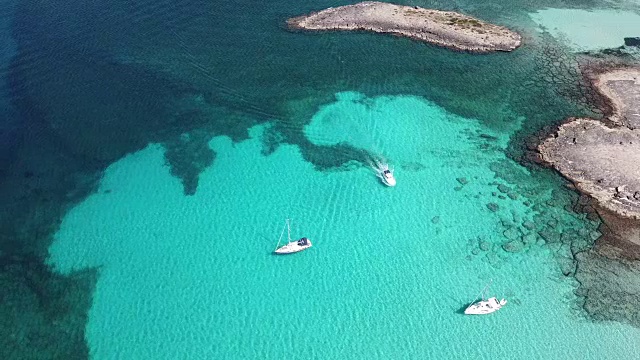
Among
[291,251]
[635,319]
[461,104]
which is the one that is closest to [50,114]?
[291,251]

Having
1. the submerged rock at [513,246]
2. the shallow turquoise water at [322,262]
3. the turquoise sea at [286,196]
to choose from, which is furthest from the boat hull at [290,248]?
the submerged rock at [513,246]

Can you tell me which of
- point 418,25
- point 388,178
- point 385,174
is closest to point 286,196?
point 385,174

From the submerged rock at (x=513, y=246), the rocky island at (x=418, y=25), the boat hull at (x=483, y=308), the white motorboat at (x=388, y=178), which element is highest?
the rocky island at (x=418, y=25)

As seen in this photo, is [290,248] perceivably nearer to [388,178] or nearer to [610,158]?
[388,178]

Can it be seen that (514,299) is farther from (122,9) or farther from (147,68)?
(122,9)

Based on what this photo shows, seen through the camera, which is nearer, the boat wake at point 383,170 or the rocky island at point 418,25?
the boat wake at point 383,170

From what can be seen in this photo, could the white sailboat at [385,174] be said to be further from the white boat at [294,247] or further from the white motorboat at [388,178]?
the white boat at [294,247]

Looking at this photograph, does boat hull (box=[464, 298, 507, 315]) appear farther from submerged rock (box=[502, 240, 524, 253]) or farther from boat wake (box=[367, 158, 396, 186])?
boat wake (box=[367, 158, 396, 186])

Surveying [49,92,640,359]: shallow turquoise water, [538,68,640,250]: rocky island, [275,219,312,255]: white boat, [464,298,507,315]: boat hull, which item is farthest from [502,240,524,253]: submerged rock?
[275,219,312,255]: white boat
